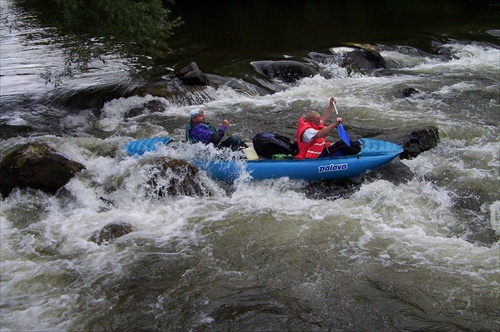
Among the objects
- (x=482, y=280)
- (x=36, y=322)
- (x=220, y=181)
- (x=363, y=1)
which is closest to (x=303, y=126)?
(x=220, y=181)

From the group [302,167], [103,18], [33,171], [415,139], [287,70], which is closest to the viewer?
[33,171]

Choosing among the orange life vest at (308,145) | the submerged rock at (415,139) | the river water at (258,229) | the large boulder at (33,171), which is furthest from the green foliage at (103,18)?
the submerged rock at (415,139)

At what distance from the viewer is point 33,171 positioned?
255 inches

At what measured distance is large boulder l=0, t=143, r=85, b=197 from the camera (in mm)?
6461

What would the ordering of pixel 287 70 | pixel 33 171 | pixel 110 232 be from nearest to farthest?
pixel 110 232, pixel 33 171, pixel 287 70

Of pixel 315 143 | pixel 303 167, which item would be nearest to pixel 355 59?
pixel 315 143

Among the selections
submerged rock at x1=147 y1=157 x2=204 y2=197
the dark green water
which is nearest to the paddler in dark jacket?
submerged rock at x1=147 y1=157 x2=204 y2=197

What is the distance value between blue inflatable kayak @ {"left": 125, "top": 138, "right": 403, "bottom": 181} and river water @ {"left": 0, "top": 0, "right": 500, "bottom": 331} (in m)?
0.14

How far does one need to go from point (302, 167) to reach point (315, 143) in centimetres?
40

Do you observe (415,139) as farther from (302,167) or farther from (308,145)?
(302,167)

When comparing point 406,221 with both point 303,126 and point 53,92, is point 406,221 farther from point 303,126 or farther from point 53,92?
point 53,92

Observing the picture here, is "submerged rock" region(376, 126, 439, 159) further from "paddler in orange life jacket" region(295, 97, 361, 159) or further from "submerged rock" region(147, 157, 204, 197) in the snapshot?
"submerged rock" region(147, 157, 204, 197)

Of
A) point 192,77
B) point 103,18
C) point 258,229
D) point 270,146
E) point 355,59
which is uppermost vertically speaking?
point 103,18

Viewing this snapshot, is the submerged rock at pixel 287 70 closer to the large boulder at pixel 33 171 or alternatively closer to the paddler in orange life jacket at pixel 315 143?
the paddler in orange life jacket at pixel 315 143
